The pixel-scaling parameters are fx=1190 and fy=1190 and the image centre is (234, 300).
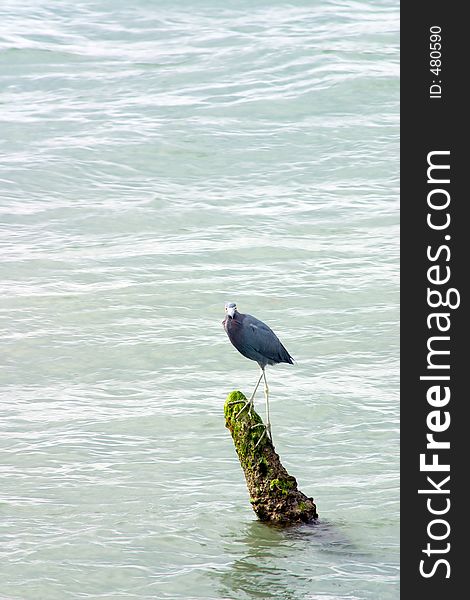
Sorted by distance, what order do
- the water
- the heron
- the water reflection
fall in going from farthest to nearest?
the water < the heron < the water reflection

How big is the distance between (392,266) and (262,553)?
19.7ft

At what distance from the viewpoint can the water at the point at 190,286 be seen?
24.1ft

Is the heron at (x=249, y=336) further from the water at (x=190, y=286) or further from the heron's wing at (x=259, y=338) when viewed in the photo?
the water at (x=190, y=286)

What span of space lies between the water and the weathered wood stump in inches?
7.4

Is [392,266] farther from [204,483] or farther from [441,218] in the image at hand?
[441,218]

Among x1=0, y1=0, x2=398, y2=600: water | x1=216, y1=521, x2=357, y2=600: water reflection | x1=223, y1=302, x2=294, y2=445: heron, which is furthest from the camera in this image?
x1=0, y1=0, x2=398, y2=600: water

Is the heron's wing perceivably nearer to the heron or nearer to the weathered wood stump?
the heron

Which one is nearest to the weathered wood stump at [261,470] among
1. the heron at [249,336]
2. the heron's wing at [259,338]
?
the heron at [249,336]

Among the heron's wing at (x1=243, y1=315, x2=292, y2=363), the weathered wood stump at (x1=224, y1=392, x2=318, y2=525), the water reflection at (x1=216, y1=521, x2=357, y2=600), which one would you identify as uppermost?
the heron's wing at (x1=243, y1=315, x2=292, y2=363)

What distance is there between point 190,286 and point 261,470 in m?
5.19

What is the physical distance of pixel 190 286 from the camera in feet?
39.7

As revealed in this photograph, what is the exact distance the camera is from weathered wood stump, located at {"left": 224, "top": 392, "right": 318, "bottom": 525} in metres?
7.06

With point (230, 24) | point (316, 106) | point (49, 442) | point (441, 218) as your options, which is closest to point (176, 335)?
point (49, 442)

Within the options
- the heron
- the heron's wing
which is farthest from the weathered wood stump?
the heron's wing
